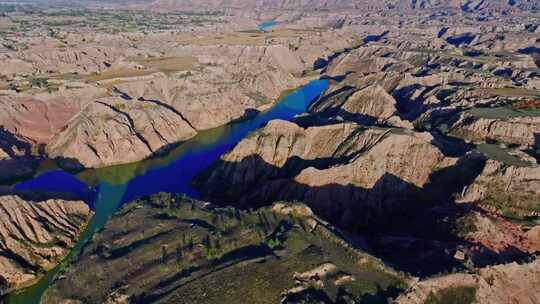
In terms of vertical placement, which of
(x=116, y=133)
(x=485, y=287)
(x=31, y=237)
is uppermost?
(x=485, y=287)

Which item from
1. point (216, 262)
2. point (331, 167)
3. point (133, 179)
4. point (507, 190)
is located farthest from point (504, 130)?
point (133, 179)

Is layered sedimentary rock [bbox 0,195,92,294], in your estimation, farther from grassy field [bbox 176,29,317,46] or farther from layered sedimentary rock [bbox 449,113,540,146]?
grassy field [bbox 176,29,317,46]

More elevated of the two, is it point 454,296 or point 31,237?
point 454,296

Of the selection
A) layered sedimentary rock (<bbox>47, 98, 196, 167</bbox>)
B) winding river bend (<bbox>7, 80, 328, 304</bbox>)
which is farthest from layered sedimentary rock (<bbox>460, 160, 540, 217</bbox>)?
layered sedimentary rock (<bbox>47, 98, 196, 167</bbox>)

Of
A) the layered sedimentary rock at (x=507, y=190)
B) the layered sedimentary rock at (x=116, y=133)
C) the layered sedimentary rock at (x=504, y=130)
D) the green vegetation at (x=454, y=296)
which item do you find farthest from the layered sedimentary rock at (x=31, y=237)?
the layered sedimentary rock at (x=504, y=130)

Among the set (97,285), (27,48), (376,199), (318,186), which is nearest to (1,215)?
(97,285)

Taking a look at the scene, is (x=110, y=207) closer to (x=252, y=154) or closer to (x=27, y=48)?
(x=252, y=154)

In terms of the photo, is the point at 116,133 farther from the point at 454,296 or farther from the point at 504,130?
the point at 504,130
